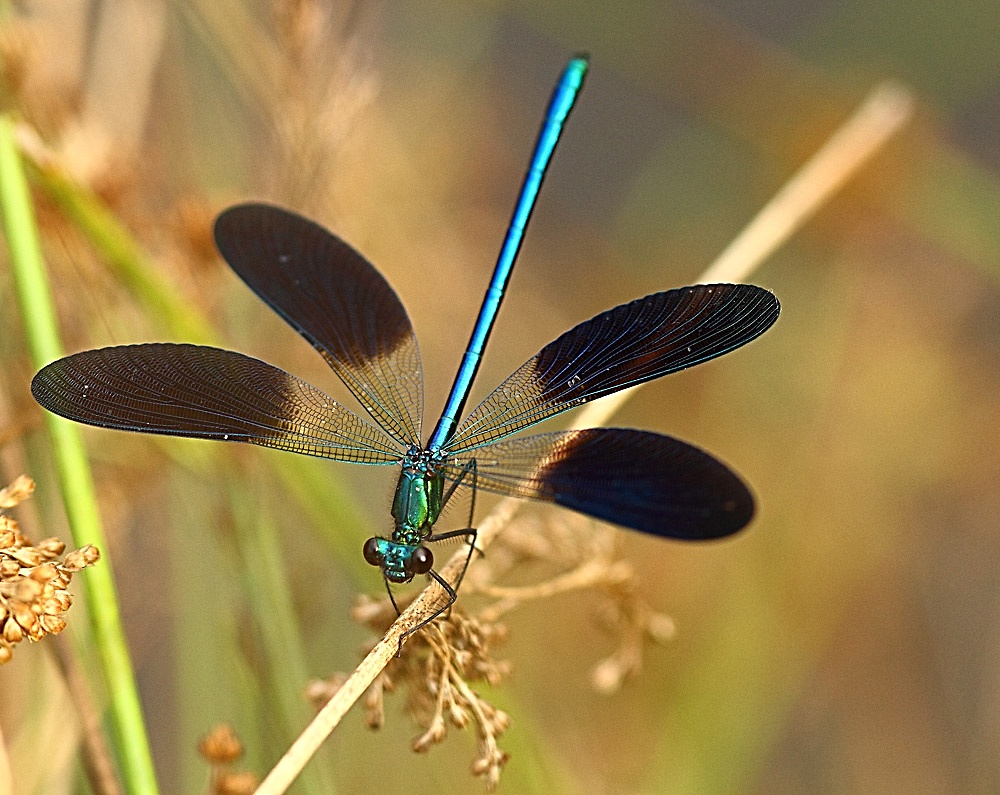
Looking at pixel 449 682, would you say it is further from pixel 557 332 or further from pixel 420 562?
pixel 557 332

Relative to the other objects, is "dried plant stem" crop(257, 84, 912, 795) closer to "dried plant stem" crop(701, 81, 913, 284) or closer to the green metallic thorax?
"dried plant stem" crop(701, 81, 913, 284)

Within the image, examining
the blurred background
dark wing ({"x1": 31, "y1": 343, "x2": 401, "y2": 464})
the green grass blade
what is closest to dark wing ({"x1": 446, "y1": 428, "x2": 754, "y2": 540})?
dark wing ({"x1": 31, "y1": 343, "x2": 401, "y2": 464})

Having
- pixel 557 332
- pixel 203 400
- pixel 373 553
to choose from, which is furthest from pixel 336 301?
pixel 557 332

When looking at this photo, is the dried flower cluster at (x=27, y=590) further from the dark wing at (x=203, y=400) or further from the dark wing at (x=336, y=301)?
the dark wing at (x=336, y=301)

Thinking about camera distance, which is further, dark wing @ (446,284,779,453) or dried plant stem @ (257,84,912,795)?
dark wing @ (446,284,779,453)

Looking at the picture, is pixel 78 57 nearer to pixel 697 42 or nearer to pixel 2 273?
pixel 2 273
